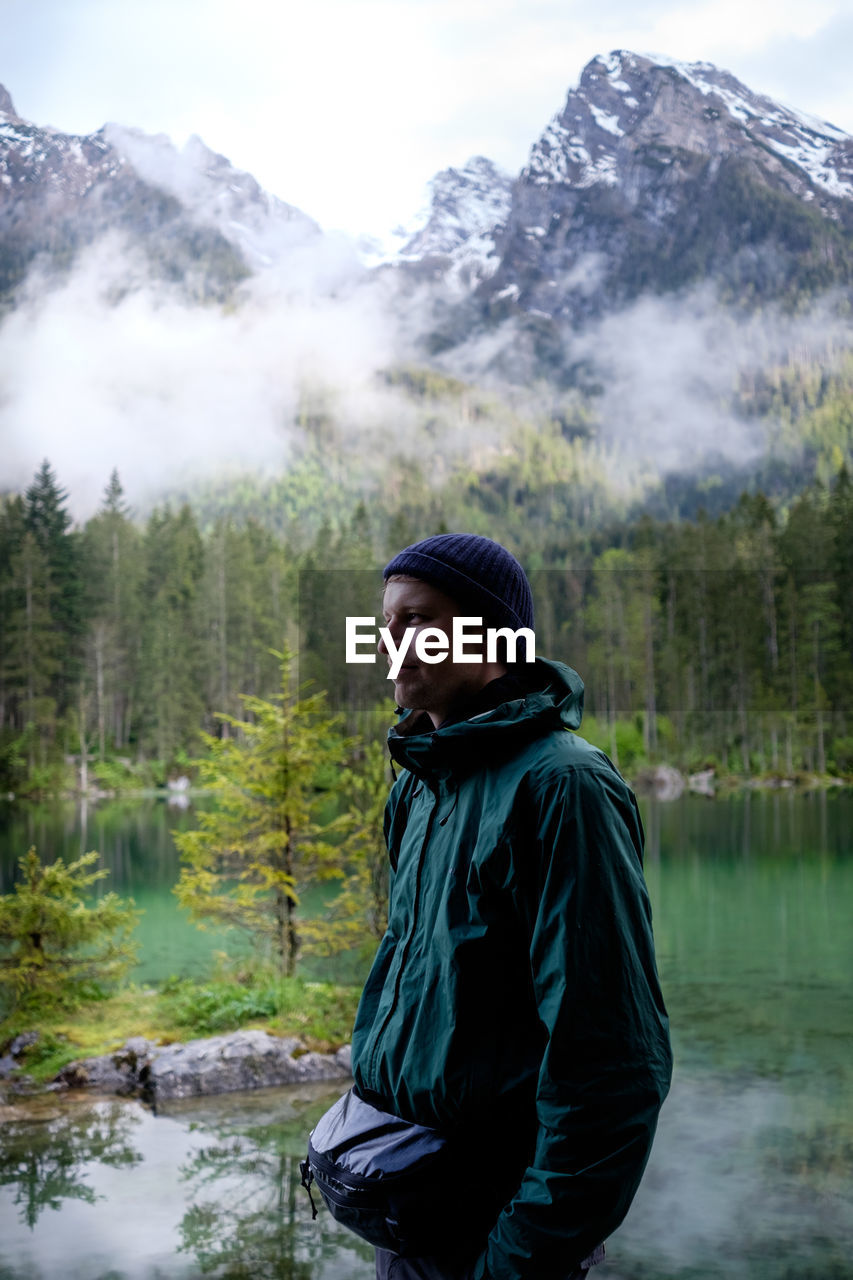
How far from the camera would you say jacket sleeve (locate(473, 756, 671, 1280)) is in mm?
1105

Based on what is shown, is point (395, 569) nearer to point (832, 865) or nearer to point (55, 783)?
point (832, 865)

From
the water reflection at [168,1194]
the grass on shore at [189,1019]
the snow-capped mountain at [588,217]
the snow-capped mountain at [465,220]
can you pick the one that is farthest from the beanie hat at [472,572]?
the snow-capped mountain at [465,220]

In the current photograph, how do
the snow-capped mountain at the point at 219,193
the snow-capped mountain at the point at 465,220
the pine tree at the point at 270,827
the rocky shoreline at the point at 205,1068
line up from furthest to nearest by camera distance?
the snow-capped mountain at the point at 465,220 → the snow-capped mountain at the point at 219,193 → the pine tree at the point at 270,827 → the rocky shoreline at the point at 205,1068

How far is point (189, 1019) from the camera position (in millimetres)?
7992

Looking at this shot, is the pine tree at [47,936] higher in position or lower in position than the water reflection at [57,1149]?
higher

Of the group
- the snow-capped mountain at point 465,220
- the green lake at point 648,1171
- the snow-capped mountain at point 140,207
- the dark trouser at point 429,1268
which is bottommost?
the green lake at point 648,1171

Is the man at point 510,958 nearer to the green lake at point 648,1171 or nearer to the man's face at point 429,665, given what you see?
the man's face at point 429,665

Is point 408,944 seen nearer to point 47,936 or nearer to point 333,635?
point 47,936

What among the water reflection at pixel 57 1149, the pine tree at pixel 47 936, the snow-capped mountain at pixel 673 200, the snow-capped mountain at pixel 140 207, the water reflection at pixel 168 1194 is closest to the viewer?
the water reflection at pixel 168 1194

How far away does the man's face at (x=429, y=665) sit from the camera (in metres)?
1.39

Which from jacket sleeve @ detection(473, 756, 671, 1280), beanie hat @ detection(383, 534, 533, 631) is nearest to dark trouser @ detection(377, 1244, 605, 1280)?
jacket sleeve @ detection(473, 756, 671, 1280)

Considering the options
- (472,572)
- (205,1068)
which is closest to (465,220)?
(205,1068)

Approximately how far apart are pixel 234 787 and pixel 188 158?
66.2 meters

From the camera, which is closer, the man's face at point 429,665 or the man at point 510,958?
the man at point 510,958
